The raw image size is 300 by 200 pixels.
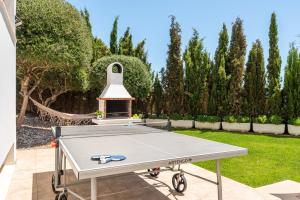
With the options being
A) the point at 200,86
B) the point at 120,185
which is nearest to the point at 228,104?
the point at 200,86

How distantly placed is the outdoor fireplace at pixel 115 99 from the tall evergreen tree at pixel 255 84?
6689 millimetres

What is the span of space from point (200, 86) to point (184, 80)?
122 centimetres

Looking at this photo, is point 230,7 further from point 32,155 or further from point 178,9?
point 32,155

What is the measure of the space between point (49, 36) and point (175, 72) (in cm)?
793

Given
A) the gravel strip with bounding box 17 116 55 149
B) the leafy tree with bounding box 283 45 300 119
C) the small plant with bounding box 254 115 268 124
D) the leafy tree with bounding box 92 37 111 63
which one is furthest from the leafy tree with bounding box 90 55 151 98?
the leafy tree with bounding box 283 45 300 119

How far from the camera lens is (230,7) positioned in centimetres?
1266

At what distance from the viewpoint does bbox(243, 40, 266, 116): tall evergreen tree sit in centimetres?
1216

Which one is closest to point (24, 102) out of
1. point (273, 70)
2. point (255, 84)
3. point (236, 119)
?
point (236, 119)

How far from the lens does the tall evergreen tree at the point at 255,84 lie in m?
12.2

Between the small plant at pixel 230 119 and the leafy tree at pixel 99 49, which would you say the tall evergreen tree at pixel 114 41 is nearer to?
the leafy tree at pixel 99 49

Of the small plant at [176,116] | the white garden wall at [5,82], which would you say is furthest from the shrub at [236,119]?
the white garden wall at [5,82]

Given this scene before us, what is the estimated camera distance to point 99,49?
1711 cm

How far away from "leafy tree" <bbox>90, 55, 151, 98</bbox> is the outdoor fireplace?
3.70ft

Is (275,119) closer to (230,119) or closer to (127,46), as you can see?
(230,119)
